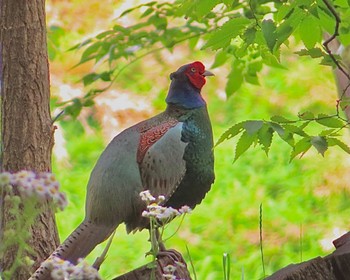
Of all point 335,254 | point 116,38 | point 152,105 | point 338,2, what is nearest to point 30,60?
point 116,38

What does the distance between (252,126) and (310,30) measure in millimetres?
231

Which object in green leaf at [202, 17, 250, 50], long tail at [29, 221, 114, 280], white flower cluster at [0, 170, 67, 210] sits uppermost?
green leaf at [202, 17, 250, 50]

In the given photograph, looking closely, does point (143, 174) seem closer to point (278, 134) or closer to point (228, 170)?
point (278, 134)

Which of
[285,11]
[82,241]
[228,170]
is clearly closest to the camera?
[285,11]

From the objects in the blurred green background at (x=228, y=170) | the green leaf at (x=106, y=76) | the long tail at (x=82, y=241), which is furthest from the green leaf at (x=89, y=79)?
the blurred green background at (x=228, y=170)

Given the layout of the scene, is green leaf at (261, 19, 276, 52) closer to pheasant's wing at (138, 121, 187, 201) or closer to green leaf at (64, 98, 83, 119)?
pheasant's wing at (138, 121, 187, 201)

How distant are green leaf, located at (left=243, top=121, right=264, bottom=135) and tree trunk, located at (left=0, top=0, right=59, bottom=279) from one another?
23.0 inches

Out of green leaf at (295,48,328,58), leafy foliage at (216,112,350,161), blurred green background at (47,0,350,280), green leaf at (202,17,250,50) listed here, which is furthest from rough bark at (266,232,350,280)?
blurred green background at (47,0,350,280)

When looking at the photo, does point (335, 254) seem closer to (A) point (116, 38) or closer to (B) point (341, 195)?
(A) point (116, 38)

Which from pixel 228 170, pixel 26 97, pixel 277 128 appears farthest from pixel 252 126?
pixel 228 170

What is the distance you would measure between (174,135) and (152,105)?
8.51ft

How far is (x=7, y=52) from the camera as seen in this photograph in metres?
1.93

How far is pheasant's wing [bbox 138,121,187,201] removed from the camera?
1.79 metres

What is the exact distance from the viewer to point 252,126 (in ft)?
4.72
